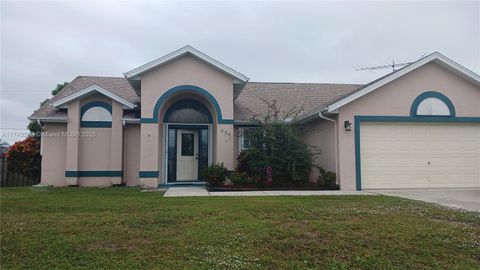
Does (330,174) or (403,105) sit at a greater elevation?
(403,105)

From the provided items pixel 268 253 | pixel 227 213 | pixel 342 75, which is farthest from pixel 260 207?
pixel 342 75

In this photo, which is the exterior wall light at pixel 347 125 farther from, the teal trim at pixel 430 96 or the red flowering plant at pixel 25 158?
the red flowering plant at pixel 25 158

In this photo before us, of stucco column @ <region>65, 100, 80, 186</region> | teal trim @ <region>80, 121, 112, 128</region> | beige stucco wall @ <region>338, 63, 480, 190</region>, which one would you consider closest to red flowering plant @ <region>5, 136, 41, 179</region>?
stucco column @ <region>65, 100, 80, 186</region>

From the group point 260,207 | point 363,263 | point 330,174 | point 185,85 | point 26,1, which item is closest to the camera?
point 363,263

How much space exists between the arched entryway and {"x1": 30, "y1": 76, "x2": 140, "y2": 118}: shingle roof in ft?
6.35

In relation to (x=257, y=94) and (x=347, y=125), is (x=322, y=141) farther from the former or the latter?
(x=257, y=94)

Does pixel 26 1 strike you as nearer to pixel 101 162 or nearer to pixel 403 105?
pixel 101 162

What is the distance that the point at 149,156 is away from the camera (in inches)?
506

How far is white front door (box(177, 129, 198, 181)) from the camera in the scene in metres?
14.8

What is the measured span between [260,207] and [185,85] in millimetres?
6966

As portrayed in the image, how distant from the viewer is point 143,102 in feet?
42.7

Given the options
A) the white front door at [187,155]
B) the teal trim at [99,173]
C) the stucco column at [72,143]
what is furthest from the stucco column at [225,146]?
the stucco column at [72,143]

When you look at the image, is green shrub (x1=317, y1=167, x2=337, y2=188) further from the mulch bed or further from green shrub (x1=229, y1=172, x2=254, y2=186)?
green shrub (x1=229, y1=172, x2=254, y2=186)

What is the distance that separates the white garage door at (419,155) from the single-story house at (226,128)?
37mm
